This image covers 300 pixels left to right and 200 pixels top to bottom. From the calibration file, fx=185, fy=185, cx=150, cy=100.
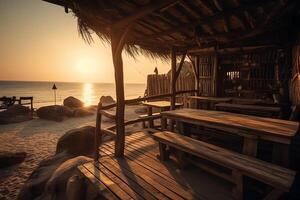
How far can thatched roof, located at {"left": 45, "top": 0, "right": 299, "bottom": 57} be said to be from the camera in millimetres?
3527

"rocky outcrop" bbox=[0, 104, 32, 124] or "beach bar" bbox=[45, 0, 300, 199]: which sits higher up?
"beach bar" bbox=[45, 0, 300, 199]

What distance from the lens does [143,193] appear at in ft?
9.53

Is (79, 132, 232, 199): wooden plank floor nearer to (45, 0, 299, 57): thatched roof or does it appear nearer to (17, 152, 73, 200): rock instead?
(17, 152, 73, 200): rock

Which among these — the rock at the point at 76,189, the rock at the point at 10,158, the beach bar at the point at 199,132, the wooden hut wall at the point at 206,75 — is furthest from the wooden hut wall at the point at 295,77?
the rock at the point at 10,158

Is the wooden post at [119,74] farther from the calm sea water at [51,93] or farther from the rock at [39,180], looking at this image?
the calm sea water at [51,93]

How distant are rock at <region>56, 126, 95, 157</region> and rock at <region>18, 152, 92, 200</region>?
403mm

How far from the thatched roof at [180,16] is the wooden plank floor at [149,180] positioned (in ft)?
9.92

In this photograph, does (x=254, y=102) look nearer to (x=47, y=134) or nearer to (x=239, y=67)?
(x=239, y=67)

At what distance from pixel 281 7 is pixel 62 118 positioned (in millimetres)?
16168

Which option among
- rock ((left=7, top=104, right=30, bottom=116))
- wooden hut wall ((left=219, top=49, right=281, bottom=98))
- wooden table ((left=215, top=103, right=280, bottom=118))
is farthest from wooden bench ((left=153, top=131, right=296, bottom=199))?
rock ((left=7, top=104, right=30, bottom=116))

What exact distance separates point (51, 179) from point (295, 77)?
7643mm

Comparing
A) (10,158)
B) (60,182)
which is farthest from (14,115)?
(60,182)

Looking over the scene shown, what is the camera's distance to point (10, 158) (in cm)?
730

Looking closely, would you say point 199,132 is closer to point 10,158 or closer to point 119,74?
point 119,74
